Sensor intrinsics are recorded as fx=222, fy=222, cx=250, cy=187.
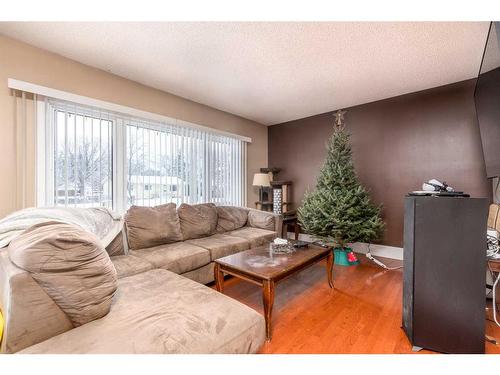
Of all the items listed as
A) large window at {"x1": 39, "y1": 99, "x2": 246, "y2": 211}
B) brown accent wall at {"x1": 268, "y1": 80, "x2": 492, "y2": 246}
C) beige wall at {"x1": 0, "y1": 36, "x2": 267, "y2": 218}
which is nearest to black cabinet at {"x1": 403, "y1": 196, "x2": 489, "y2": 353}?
brown accent wall at {"x1": 268, "y1": 80, "x2": 492, "y2": 246}

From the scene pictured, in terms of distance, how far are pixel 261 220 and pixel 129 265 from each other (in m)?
1.97

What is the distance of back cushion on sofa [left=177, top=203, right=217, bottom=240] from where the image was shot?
2789 mm

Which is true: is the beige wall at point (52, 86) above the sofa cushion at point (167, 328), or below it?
above

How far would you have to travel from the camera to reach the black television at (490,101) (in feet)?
5.44

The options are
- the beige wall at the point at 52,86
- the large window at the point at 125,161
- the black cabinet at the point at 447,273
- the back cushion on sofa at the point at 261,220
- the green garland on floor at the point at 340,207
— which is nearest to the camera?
the black cabinet at the point at 447,273

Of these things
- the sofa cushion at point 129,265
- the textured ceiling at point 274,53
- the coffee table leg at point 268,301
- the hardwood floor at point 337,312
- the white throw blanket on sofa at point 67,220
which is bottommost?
the hardwood floor at point 337,312

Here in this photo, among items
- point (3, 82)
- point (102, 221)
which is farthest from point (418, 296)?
point (3, 82)

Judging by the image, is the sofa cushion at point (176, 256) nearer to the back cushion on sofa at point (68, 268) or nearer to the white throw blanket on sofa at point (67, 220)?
the white throw blanket on sofa at point (67, 220)

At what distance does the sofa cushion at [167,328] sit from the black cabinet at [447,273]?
3.62 ft

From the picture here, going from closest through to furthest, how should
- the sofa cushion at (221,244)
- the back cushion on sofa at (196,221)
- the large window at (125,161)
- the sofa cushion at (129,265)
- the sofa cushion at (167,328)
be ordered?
the sofa cushion at (167,328)
the sofa cushion at (129,265)
the large window at (125,161)
the sofa cushion at (221,244)
the back cushion on sofa at (196,221)

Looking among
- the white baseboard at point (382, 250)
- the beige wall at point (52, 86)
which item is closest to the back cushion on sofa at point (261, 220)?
the white baseboard at point (382, 250)

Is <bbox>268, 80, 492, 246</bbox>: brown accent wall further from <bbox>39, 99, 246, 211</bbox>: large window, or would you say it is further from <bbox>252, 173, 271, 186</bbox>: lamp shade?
<bbox>39, 99, 246, 211</bbox>: large window
